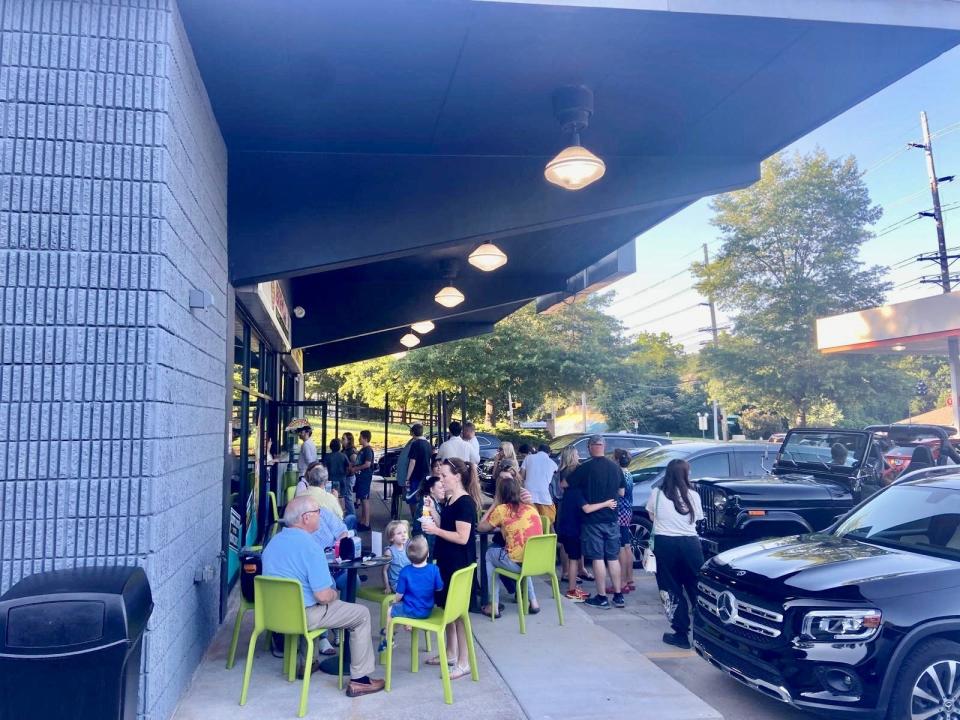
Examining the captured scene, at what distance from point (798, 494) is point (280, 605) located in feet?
19.8

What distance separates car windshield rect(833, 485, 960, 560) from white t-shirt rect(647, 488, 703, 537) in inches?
44.8

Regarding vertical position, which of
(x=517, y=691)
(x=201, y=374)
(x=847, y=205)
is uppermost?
(x=847, y=205)

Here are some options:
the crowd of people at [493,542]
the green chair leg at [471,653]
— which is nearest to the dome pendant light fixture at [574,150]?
the crowd of people at [493,542]

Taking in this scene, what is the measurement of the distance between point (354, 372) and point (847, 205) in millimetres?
22226

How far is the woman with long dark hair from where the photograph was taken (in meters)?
6.34

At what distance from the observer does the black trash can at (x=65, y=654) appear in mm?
3021

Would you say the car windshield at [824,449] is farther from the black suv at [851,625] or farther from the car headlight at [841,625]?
the car headlight at [841,625]

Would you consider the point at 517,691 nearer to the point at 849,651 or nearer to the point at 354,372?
the point at 849,651

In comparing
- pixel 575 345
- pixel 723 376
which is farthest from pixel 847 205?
pixel 575 345

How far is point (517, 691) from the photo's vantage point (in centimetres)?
513

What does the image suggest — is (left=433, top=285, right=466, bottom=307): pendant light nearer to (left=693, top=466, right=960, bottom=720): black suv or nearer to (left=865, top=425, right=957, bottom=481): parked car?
(left=865, top=425, right=957, bottom=481): parked car

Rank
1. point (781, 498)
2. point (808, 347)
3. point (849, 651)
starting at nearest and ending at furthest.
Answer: point (849, 651) < point (781, 498) < point (808, 347)

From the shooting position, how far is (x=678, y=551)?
6348 millimetres

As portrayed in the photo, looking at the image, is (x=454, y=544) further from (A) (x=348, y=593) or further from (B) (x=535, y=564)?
(B) (x=535, y=564)
